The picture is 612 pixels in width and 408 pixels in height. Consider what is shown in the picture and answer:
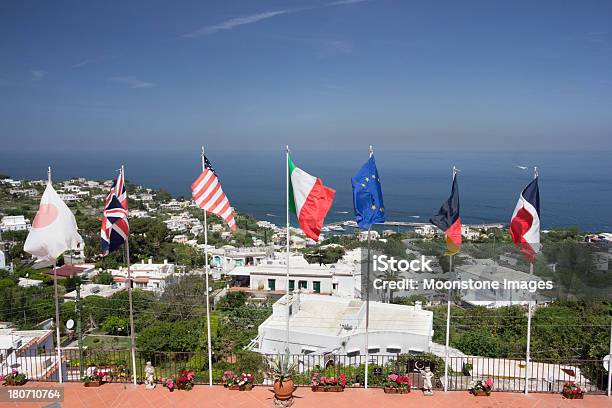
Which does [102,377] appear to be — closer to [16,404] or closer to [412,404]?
[16,404]

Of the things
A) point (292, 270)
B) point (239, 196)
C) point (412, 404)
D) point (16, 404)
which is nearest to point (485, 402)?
point (412, 404)

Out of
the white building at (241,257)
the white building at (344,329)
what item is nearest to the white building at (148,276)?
the white building at (241,257)

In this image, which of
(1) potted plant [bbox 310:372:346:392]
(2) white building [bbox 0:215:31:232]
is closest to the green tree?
(1) potted plant [bbox 310:372:346:392]

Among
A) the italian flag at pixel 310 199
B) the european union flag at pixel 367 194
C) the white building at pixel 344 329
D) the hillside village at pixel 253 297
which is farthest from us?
the hillside village at pixel 253 297

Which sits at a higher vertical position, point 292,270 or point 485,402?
point 485,402

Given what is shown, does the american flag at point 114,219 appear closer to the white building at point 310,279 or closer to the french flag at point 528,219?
the french flag at point 528,219

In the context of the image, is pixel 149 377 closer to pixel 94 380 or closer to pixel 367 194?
pixel 94 380
